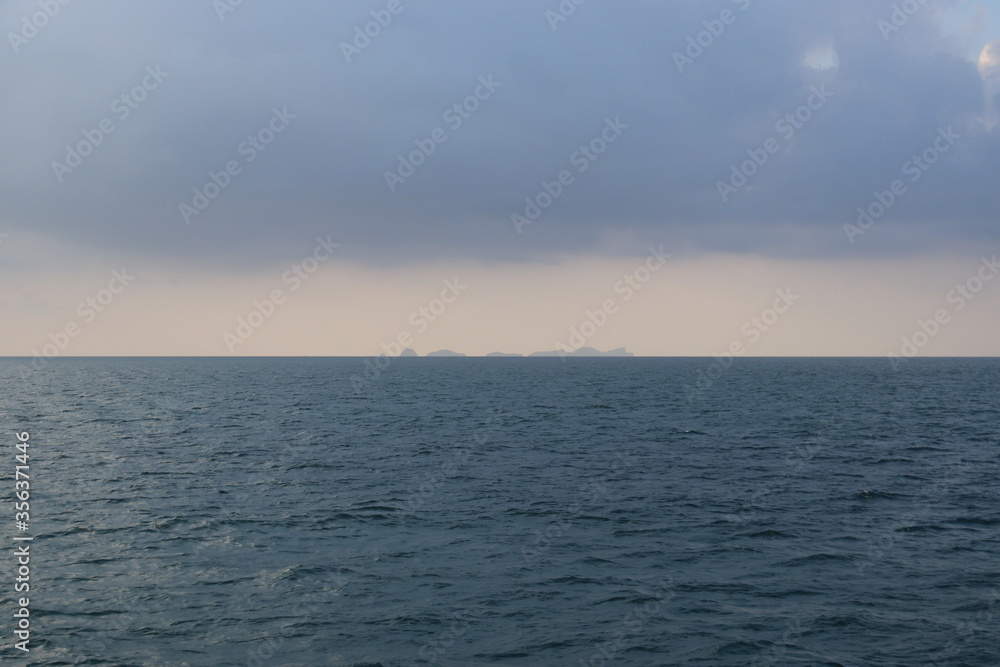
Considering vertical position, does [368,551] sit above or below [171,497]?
below

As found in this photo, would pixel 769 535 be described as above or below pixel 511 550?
below

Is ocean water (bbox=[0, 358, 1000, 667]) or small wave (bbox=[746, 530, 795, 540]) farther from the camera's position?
Result: small wave (bbox=[746, 530, 795, 540])

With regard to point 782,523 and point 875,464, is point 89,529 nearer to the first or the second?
point 782,523

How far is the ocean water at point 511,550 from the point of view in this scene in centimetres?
1866

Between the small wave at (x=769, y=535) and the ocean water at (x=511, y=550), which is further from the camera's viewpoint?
the small wave at (x=769, y=535)

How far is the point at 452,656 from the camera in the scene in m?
17.9

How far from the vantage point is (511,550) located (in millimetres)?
26516

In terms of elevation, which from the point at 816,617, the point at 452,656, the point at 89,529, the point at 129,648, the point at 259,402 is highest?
the point at 259,402

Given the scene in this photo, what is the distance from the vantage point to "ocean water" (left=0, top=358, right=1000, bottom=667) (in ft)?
61.2

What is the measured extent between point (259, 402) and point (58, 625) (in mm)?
81242

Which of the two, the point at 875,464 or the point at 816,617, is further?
the point at 875,464

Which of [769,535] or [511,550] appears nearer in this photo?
[511,550]

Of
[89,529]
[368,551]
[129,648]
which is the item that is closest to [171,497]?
[89,529]

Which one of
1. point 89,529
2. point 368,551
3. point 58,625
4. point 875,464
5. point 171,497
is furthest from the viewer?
point 875,464
